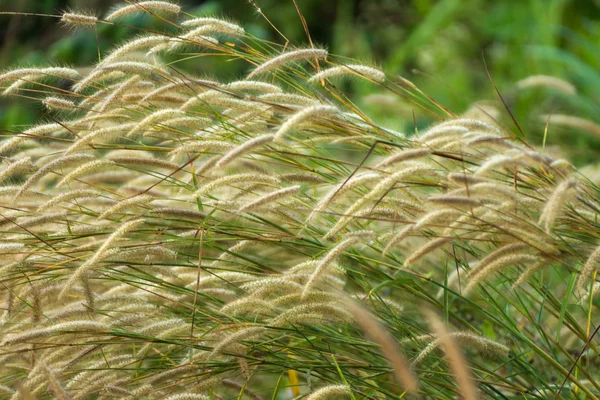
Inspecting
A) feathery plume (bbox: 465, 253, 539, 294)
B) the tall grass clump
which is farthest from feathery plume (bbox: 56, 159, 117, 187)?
feathery plume (bbox: 465, 253, 539, 294)

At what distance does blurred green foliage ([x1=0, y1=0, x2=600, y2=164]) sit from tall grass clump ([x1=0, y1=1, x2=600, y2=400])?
216 cm

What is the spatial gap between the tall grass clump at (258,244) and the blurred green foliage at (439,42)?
2.16 m

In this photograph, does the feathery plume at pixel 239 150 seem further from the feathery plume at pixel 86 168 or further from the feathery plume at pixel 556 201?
the feathery plume at pixel 556 201

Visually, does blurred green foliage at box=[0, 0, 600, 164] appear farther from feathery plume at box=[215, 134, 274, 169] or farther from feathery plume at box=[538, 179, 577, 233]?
feathery plume at box=[215, 134, 274, 169]

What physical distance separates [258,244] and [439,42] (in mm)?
4585

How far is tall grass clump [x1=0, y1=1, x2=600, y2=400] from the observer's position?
1.50m

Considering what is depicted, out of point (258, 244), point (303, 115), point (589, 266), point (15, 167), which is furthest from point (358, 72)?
point (15, 167)

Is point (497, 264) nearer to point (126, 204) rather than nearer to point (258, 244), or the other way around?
point (258, 244)

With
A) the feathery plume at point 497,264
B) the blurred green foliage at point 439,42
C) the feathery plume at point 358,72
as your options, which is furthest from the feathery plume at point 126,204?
the blurred green foliage at point 439,42

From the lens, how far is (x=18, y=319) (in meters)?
1.93

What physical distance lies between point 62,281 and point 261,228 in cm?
48

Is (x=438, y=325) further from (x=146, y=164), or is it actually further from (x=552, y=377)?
(x=552, y=377)

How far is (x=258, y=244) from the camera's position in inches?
71.2

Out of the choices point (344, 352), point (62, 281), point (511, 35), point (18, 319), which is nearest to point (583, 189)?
point (344, 352)
